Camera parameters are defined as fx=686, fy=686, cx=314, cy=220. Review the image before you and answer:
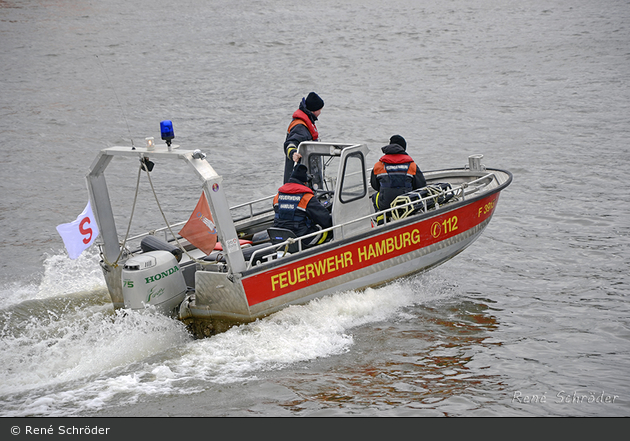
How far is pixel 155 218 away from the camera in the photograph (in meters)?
12.9

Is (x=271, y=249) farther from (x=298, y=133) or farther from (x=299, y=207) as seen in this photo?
(x=298, y=133)

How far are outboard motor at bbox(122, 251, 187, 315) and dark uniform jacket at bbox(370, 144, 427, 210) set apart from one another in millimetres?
2838

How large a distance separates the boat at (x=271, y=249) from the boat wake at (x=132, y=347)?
7.5 inches

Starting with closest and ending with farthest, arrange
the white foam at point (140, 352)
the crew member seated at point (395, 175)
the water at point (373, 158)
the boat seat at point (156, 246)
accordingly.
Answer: the white foam at point (140, 352), the water at point (373, 158), the boat seat at point (156, 246), the crew member seated at point (395, 175)

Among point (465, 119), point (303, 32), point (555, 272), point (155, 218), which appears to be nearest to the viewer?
point (555, 272)

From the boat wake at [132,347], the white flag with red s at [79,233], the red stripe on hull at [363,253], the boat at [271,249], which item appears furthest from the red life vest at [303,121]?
the white flag with red s at [79,233]

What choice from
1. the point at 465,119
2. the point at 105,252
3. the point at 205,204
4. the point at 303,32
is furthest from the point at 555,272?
the point at 303,32

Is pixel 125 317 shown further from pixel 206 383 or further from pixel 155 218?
pixel 155 218

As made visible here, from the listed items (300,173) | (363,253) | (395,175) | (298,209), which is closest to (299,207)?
(298,209)

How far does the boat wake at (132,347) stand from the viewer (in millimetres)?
6113

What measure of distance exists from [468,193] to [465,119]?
10782mm

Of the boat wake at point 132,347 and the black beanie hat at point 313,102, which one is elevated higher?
the black beanie hat at point 313,102

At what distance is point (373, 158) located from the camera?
16.4 meters

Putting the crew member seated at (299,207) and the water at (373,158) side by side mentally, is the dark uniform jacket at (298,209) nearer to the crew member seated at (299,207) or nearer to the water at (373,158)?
the crew member seated at (299,207)
